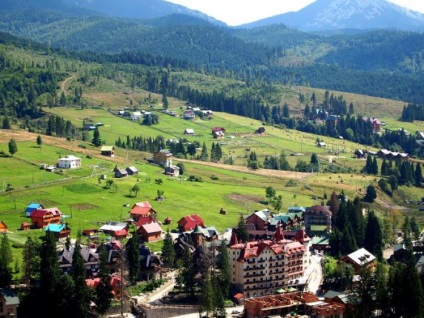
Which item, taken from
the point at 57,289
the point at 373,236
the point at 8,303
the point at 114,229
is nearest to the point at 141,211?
the point at 114,229

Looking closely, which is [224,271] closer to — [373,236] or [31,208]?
[373,236]

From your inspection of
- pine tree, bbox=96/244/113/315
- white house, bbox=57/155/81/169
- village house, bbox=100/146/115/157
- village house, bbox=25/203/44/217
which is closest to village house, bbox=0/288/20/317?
pine tree, bbox=96/244/113/315

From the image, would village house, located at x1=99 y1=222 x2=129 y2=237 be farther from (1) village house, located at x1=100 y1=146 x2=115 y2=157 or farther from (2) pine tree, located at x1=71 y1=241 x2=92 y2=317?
(1) village house, located at x1=100 y1=146 x2=115 y2=157

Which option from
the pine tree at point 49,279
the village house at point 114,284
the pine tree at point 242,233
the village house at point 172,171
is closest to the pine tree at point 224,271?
the pine tree at point 242,233

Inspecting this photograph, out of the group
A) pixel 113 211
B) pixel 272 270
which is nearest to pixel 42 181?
pixel 113 211

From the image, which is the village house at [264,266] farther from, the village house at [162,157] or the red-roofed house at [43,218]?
the village house at [162,157]
